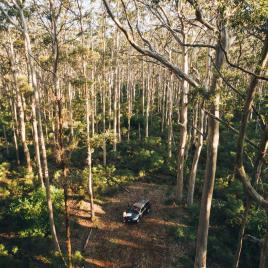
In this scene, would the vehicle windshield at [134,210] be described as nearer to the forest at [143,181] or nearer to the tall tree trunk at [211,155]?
the forest at [143,181]

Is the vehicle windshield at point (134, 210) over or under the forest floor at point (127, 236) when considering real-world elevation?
over

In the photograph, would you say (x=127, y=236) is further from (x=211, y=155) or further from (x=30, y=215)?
(x=211, y=155)

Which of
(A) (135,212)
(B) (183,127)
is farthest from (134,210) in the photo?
(B) (183,127)

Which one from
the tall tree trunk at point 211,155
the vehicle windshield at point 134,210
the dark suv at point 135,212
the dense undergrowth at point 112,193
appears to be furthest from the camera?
the vehicle windshield at point 134,210

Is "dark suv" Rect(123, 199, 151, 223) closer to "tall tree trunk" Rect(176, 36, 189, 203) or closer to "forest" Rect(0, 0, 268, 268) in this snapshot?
"forest" Rect(0, 0, 268, 268)

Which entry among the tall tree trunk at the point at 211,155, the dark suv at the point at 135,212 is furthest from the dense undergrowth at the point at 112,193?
the dark suv at the point at 135,212

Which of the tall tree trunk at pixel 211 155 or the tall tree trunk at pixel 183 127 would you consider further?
the tall tree trunk at pixel 183 127

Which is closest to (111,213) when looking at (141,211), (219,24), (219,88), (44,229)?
(141,211)

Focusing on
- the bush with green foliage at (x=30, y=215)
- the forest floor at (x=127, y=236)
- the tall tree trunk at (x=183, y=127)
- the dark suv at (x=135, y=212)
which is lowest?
the forest floor at (x=127, y=236)

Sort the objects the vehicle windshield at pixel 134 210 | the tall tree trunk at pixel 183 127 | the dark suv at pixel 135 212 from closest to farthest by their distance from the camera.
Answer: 1. the tall tree trunk at pixel 183 127
2. the dark suv at pixel 135 212
3. the vehicle windshield at pixel 134 210
